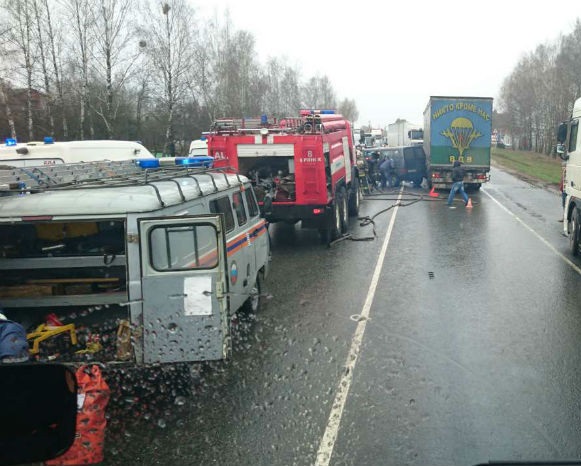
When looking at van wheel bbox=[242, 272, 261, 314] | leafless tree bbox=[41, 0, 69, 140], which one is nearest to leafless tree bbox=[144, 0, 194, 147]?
leafless tree bbox=[41, 0, 69, 140]

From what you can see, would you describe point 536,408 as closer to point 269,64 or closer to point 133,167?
point 133,167

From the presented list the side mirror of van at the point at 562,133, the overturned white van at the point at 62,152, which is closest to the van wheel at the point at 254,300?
the overturned white van at the point at 62,152

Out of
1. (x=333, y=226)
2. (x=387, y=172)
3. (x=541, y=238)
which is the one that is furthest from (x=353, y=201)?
(x=387, y=172)

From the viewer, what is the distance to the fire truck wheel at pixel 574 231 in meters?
11.3

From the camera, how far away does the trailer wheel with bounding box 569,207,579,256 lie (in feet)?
37.0

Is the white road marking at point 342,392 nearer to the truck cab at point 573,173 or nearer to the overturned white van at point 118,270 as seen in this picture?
the overturned white van at point 118,270

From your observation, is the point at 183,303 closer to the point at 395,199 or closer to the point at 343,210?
the point at 343,210

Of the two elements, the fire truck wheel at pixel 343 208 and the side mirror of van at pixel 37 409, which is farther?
the fire truck wheel at pixel 343 208

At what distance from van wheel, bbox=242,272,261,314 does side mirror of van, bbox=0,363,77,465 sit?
547 centimetres

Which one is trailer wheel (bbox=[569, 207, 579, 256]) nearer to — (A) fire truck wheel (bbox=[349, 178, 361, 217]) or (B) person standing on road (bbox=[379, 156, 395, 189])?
(A) fire truck wheel (bbox=[349, 178, 361, 217])

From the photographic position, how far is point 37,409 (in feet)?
6.58

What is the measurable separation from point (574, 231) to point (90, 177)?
895 centimetres

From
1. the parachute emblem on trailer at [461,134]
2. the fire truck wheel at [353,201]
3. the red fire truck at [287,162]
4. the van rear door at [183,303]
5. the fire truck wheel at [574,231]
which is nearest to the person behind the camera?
the van rear door at [183,303]

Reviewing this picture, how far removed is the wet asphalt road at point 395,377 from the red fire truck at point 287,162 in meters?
1.80
